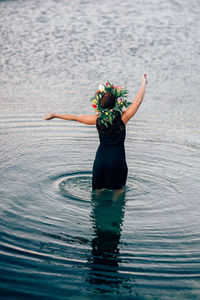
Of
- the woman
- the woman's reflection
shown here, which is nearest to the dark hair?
the woman

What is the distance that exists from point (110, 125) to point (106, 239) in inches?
69.1

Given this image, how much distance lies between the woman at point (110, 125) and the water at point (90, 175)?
16.4 inches

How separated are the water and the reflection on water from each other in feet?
0.05

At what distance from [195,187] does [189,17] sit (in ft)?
59.5

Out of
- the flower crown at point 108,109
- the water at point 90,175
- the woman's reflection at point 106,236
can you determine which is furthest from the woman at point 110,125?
the water at point 90,175

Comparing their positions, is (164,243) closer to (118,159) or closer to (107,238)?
(107,238)

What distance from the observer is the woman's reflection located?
5762 millimetres

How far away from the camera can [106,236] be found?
6.81 meters

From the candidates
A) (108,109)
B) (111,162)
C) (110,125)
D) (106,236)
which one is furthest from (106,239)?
(108,109)

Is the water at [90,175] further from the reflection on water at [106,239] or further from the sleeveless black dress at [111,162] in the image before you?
the sleeveless black dress at [111,162]

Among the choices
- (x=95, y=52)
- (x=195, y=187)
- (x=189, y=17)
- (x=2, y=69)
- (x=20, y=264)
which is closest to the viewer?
(x=20, y=264)

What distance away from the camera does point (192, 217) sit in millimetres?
7449

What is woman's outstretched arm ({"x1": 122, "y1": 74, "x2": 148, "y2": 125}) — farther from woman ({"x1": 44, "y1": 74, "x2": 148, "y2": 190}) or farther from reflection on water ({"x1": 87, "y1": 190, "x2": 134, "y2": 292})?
reflection on water ({"x1": 87, "y1": 190, "x2": 134, "y2": 292})

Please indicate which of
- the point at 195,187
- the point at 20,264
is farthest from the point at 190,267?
the point at 195,187
